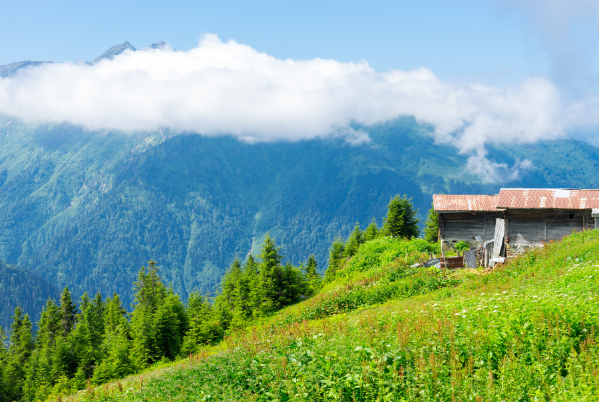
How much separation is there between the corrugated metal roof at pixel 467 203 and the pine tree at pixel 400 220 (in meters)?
18.2

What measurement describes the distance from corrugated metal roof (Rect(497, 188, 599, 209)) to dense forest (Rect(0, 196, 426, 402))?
1649 cm

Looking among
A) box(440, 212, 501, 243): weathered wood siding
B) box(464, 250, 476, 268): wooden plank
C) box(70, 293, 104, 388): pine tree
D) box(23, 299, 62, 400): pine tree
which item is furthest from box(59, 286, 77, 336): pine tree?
box(464, 250, 476, 268): wooden plank

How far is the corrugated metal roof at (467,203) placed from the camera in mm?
36469

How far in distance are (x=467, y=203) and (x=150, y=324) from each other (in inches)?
1064

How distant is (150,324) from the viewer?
29359 millimetres

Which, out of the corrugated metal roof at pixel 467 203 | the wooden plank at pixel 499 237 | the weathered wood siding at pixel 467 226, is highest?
the corrugated metal roof at pixel 467 203

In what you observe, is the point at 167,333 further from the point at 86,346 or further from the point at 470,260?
the point at 470,260

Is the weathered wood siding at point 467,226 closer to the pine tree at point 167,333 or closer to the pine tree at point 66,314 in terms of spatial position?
the pine tree at point 167,333

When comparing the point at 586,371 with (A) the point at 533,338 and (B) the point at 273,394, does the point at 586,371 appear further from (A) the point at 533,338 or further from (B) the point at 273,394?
(B) the point at 273,394

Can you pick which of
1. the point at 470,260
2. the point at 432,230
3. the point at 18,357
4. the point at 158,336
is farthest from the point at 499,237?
the point at 18,357

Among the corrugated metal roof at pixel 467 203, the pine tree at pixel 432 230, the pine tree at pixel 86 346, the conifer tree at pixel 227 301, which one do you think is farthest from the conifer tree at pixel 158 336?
the pine tree at pixel 432 230

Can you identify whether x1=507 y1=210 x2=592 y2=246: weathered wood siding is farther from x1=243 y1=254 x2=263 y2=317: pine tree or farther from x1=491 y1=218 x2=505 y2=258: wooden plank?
x1=243 y1=254 x2=263 y2=317: pine tree

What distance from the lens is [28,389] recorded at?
150 ft

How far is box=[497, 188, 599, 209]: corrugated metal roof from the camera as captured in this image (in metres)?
29.2
